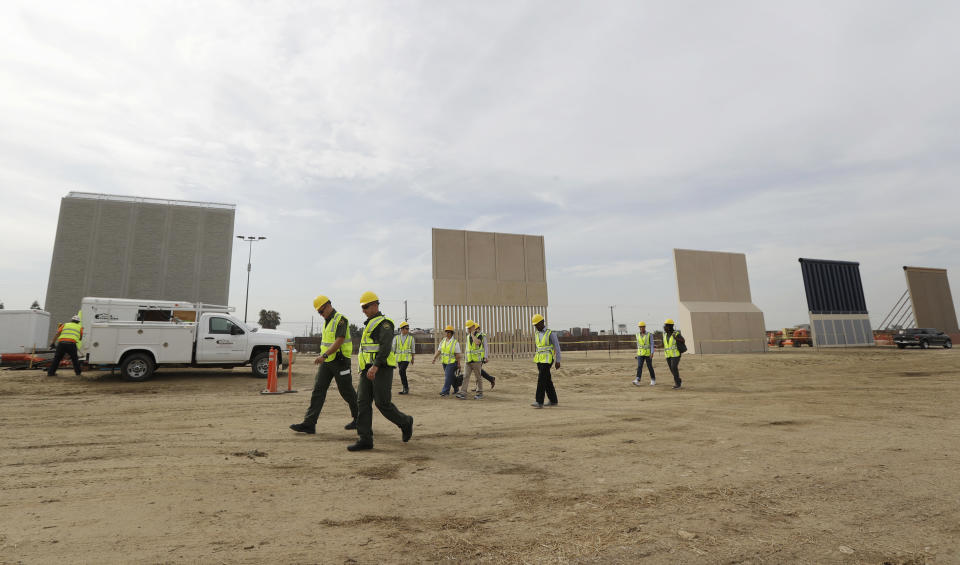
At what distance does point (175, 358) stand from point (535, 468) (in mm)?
13620

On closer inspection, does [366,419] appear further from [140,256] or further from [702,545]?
[140,256]

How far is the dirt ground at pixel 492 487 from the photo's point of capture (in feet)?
9.64

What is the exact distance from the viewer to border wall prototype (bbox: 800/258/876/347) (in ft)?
113

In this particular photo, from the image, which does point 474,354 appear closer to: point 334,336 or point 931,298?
point 334,336

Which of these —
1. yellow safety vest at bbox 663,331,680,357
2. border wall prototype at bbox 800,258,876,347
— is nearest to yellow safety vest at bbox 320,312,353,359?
yellow safety vest at bbox 663,331,680,357

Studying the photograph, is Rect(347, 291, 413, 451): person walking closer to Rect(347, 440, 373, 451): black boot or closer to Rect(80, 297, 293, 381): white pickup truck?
Rect(347, 440, 373, 451): black boot

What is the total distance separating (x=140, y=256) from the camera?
35.9 metres

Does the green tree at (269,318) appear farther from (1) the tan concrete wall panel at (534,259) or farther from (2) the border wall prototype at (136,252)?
(1) the tan concrete wall panel at (534,259)

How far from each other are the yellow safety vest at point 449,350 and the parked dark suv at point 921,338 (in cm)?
3585

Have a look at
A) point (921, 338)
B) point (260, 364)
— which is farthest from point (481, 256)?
point (921, 338)

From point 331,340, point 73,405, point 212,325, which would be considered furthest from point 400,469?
point 212,325

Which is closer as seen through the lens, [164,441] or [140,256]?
[164,441]

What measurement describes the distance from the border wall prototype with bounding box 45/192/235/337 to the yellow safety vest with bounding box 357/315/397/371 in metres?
36.7

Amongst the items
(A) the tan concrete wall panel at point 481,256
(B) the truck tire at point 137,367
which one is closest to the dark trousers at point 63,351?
(B) the truck tire at point 137,367
